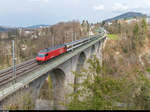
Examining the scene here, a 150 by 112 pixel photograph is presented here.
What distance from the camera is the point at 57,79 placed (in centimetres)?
1794

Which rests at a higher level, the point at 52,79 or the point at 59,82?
the point at 52,79

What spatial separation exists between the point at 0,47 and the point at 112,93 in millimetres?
43561

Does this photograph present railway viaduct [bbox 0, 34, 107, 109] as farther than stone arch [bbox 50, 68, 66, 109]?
No

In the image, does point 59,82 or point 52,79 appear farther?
point 52,79

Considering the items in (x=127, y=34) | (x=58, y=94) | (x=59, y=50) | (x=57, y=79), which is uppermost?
(x=127, y=34)

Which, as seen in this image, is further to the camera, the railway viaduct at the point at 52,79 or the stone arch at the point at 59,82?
the stone arch at the point at 59,82

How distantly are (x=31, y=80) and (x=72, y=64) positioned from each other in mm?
10268

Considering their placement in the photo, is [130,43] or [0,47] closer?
[0,47]

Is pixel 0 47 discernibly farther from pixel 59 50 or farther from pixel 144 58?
pixel 144 58

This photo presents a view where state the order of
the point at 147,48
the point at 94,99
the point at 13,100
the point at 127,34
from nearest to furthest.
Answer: the point at 94,99 < the point at 13,100 < the point at 147,48 < the point at 127,34

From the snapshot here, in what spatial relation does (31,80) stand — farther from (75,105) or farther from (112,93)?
(112,93)

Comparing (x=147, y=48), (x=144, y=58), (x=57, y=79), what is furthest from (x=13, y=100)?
(x=147, y=48)

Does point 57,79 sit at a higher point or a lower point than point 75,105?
lower

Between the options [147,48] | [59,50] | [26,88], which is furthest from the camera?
[147,48]
